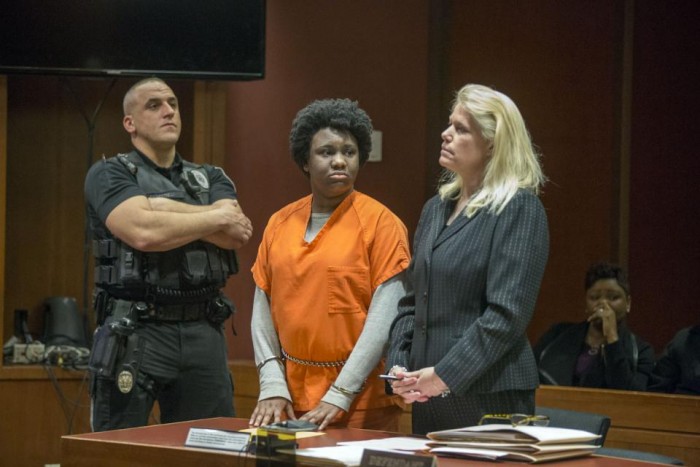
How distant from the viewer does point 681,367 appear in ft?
14.9

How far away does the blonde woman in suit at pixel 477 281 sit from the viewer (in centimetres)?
256

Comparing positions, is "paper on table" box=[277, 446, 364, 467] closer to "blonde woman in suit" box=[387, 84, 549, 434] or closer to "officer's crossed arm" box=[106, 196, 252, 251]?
"blonde woman in suit" box=[387, 84, 549, 434]

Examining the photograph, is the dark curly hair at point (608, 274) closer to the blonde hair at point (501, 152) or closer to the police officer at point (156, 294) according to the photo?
the police officer at point (156, 294)

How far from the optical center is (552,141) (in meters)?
5.61

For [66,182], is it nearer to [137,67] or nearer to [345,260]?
[137,67]

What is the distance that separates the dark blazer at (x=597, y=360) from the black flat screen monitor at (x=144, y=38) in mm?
1750

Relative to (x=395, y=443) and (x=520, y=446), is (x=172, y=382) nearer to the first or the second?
(x=395, y=443)

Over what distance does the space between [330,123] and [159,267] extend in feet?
2.50

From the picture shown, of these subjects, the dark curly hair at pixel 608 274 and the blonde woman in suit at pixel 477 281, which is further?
the dark curly hair at pixel 608 274

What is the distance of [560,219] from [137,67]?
215 centimetres

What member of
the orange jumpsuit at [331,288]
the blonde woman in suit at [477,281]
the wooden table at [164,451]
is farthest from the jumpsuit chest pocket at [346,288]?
the wooden table at [164,451]

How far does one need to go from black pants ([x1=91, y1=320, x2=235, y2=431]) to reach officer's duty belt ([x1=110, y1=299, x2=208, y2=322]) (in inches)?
0.8

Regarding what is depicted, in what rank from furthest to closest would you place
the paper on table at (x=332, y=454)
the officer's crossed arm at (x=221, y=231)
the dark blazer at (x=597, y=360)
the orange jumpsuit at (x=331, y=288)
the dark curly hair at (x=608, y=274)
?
the dark curly hair at (x=608, y=274) < the dark blazer at (x=597, y=360) < the officer's crossed arm at (x=221, y=231) < the orange jumpsuit at (x=331, y=288) < the paper on table at (x=332, y=454)

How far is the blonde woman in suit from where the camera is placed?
8.40 ft
